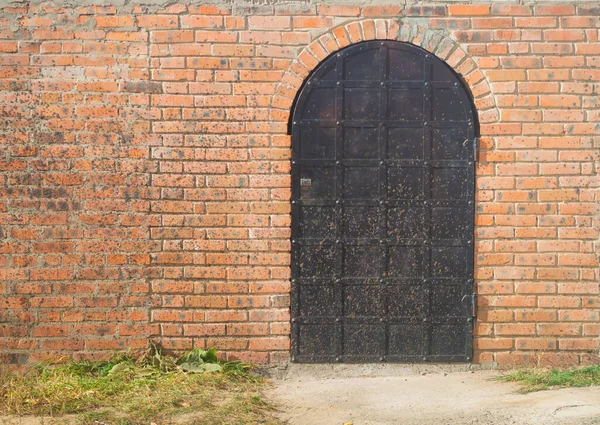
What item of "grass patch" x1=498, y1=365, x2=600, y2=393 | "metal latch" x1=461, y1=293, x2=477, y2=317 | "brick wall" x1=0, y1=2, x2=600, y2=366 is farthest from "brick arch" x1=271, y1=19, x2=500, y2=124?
"grass patch" x1=498, y1=365, x2=600, y2=393

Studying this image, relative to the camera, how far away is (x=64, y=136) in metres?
5.61

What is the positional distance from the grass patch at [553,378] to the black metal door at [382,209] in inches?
16.6

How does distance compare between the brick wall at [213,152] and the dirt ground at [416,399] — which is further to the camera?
the brick wall at [213,152]

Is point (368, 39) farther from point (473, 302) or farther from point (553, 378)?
point (553, 378)

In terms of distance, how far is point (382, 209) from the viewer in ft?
18.5

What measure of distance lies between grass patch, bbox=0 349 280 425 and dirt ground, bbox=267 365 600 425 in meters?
0.26

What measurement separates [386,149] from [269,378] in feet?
6.16

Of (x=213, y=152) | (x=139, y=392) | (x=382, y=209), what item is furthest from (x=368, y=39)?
(x=139, y=392)

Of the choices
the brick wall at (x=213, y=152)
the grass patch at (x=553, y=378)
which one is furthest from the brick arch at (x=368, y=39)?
the grass patch at (x=553, y=378)

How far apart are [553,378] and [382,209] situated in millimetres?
1654

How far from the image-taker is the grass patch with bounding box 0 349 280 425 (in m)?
4.79

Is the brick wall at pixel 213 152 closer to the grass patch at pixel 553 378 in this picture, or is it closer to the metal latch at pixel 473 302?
the metal latch at pixel 473 302

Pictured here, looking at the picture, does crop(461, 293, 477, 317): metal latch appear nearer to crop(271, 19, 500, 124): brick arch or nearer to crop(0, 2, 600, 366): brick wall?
crop(0, 2, 600, 366): brick wall

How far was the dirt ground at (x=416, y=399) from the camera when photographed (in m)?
4.70
